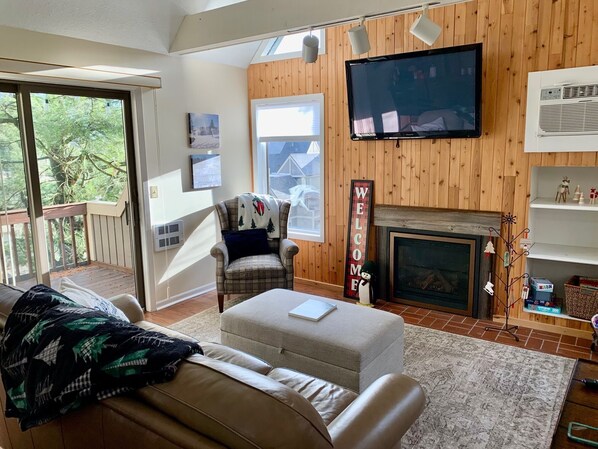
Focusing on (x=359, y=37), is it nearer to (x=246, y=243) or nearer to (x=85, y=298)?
(x=246, y=243)

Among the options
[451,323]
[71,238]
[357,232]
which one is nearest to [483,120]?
[357,232]

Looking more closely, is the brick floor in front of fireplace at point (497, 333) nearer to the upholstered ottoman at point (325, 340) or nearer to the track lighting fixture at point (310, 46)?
the upholstered ottoman at point (325, 340)

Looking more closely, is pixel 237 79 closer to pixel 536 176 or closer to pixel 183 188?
pixel 183 188

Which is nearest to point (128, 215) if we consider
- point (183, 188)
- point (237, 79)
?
point (183, 188)

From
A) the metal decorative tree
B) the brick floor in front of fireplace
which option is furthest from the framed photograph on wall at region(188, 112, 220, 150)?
the metal decorative tree

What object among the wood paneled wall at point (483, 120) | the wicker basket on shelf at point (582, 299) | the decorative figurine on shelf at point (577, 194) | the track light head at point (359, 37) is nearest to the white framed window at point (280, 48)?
the wood paneled wall at point (483, 120)

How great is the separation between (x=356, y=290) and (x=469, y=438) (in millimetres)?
2231

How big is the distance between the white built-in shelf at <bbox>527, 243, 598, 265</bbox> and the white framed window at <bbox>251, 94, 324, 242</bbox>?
2098 millimetres

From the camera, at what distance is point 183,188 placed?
14.6 ft

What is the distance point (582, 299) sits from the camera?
3389 millimetres

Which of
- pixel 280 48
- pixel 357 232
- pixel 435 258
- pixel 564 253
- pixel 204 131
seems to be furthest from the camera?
pixel 280 48

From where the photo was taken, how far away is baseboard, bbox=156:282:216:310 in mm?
4346

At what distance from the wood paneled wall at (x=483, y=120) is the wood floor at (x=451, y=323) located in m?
0.17

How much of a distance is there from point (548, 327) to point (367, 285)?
1.53 meters
